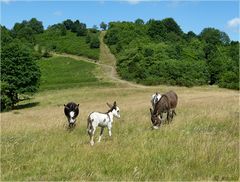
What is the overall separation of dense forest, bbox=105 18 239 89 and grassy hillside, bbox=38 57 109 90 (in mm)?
9507

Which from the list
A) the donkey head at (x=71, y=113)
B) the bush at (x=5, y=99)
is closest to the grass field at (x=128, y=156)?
the donkey head at (x=71, y=113)

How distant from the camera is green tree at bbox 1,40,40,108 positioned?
2606 inches

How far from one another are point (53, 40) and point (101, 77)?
79318 millimetres

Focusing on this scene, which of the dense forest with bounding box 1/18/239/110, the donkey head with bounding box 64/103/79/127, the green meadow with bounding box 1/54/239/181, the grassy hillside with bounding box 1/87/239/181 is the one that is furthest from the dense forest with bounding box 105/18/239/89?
the grassy hillside with bounding box 1/87/239/181

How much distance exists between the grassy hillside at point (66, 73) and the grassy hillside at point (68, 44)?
13.4 meters

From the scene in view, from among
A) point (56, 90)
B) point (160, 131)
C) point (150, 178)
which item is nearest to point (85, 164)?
point (150, 178)

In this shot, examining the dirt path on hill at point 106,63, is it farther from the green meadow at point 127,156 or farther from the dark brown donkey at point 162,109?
the green meadow at point 127,156

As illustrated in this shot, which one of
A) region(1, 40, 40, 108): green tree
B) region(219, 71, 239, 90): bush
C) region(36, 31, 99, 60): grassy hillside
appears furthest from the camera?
region(36, 31, 99, 60): grassy hillside

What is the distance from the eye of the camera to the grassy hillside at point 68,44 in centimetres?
15262

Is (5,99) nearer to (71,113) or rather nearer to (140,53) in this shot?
(71,113)

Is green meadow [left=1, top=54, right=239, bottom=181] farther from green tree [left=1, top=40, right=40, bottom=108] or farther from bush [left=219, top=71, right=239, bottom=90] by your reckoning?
bush [left=219, top=71, right=239, bottom=90]

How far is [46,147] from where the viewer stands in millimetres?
11172

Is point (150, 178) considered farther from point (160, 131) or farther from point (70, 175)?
point (160, 131)

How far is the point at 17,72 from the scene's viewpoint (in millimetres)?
66938
